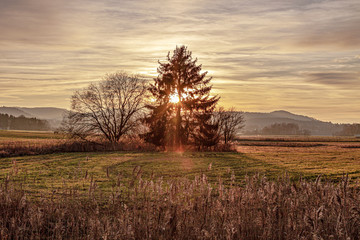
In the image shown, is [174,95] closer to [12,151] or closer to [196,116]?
[196,116]

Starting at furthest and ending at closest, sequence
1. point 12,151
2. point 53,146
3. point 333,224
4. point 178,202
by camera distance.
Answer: point 53,146 < point 12,151 < point 178,202 < point 333,224

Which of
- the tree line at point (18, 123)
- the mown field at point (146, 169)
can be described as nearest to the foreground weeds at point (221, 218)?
the mown field at point (146, 169)

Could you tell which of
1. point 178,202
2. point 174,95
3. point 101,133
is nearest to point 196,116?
point 174,95

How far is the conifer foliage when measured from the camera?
41188mm

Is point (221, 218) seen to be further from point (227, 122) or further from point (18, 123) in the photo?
point (18, 123)

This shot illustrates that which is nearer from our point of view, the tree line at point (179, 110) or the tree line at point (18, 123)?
the tree line at point (179, 110)

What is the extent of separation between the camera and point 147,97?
43.4 metres

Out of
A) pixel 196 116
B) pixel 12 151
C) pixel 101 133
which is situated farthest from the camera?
pixel 101 133

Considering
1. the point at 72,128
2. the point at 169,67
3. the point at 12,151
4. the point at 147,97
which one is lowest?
the point at 12,151

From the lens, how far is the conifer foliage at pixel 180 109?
135ft

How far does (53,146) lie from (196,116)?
17.7 meters

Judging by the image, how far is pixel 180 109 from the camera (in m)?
41.7

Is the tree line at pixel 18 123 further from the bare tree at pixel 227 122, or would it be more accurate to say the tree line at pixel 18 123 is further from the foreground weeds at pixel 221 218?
the foreground weeds at pixel 221 218

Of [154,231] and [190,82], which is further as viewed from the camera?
[190,82]
